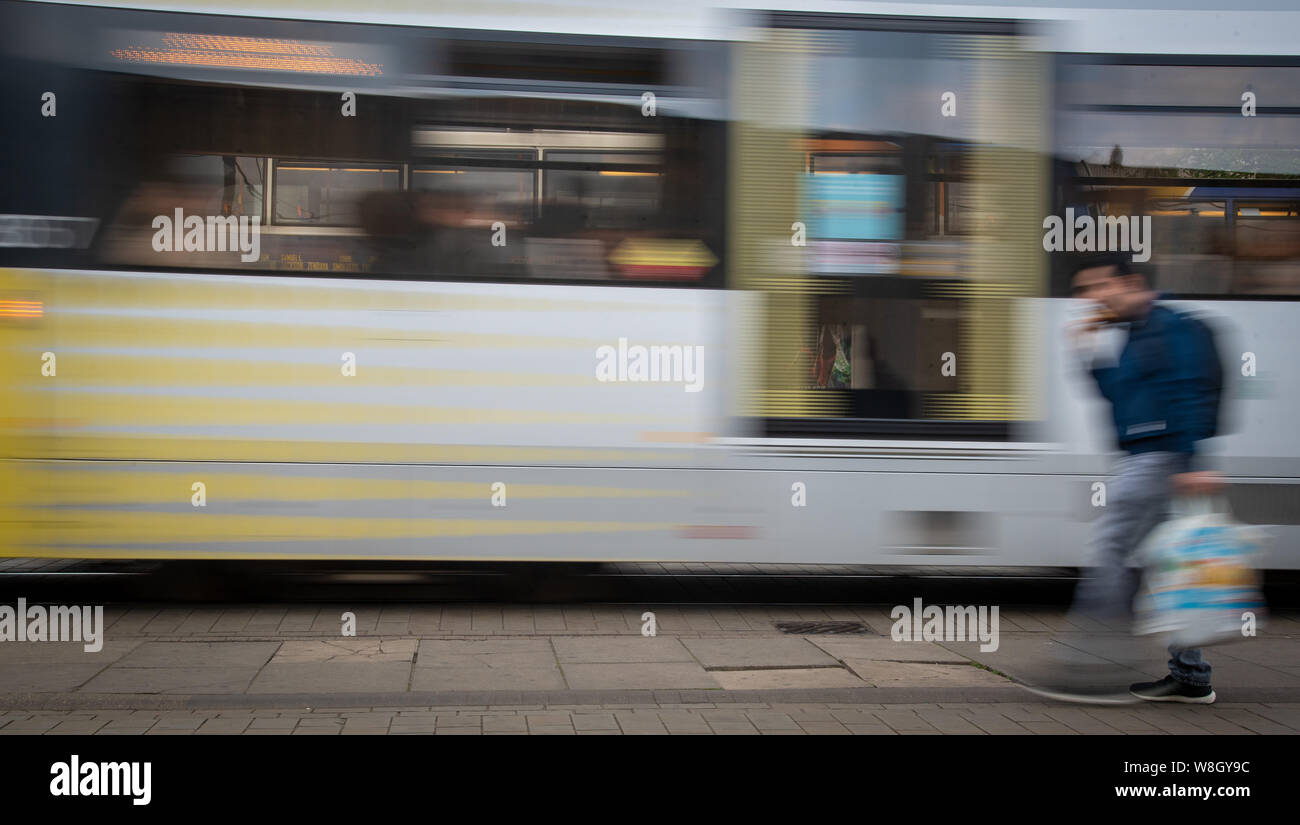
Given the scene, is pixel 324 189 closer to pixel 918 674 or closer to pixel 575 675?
pixel 575 675

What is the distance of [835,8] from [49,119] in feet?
14.4

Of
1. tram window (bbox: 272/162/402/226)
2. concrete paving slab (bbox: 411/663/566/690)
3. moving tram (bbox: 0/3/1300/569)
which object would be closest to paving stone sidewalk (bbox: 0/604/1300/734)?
concrete paving slab (bbox: 411/663/566/690)

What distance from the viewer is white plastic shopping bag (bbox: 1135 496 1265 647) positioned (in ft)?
15.7

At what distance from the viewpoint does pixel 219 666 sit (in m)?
5.68

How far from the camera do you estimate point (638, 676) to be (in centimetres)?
564

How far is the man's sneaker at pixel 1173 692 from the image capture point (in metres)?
5.14

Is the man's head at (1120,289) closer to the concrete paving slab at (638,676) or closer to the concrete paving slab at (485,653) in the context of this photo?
the concrete paving slab at (638,676)

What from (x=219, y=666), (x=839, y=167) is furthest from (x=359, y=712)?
(x=839, y=167)

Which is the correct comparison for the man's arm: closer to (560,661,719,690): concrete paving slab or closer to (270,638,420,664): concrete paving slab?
(560,661,719,690): concrete paving slab

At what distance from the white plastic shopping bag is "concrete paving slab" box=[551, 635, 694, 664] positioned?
2.23 meters

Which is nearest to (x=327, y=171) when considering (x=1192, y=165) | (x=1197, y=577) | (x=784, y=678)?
(x=784, y=678)

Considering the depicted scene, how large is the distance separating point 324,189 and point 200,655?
8.47 feet
